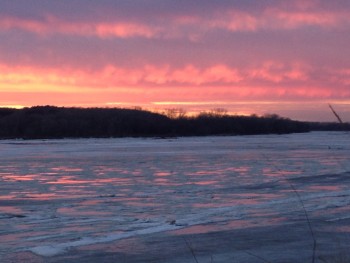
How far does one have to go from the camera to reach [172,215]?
421 inches

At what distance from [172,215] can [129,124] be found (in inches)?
2657

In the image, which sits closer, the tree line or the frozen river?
the frozen river

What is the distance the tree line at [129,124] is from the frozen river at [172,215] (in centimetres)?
5260

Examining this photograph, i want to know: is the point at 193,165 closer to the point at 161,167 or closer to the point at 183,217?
the point at 161,167

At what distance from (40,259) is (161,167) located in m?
14.0

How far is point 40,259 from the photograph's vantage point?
7301 millimetres

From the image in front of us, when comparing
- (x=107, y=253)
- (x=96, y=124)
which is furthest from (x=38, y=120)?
(x=107, y=253)

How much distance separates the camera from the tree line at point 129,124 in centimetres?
7356

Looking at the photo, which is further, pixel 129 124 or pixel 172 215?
pixel 129 124

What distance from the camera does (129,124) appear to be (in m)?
77.9

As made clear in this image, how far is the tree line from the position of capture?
7356 cm

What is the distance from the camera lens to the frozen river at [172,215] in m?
7.74

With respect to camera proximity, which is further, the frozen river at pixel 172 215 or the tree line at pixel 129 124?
the tree line at pixel 129 124

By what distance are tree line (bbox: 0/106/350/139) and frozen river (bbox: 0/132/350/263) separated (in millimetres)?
52598
